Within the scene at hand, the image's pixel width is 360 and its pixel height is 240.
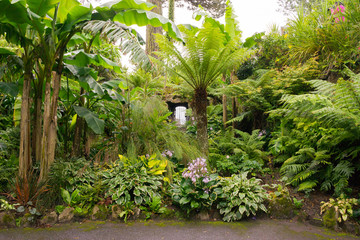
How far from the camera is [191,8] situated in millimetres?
11711

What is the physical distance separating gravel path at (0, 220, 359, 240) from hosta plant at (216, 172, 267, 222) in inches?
5.5

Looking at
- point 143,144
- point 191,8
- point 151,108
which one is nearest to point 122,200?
point 143,144

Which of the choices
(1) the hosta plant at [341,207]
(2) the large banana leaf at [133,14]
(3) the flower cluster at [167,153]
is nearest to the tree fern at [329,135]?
(1) the hosta plant at [341,207]

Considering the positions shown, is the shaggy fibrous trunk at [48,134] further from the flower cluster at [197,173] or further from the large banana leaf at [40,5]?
the flower cluster at [197,173]

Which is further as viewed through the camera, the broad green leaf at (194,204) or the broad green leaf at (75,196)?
the broad green leaf at (75,196)

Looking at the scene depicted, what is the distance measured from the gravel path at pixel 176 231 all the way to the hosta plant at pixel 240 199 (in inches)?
5.5

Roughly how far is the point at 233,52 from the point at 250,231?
315 cm

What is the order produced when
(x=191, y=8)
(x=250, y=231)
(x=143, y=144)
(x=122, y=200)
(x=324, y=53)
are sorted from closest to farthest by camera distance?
(x=250, y=231) → (x=122, y=200) → (x=143, y=144) → (x=324, y=53) → (x=191, y=8)

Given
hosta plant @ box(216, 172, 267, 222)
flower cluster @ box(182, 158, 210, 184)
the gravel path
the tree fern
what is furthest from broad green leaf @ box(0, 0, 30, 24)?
the tree fern

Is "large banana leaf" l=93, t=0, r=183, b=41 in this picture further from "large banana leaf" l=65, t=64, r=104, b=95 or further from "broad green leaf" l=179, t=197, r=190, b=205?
"broad green leaf" l=179, t=197, r=190, b=205

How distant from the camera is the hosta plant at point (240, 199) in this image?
10.4 feet

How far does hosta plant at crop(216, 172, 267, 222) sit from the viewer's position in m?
3.16

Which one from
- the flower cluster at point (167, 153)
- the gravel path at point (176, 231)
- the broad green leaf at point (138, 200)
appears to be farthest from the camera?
the flower cluster at point (167, 153)

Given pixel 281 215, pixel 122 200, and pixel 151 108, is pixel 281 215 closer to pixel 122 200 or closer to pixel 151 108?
pixel 122 200
